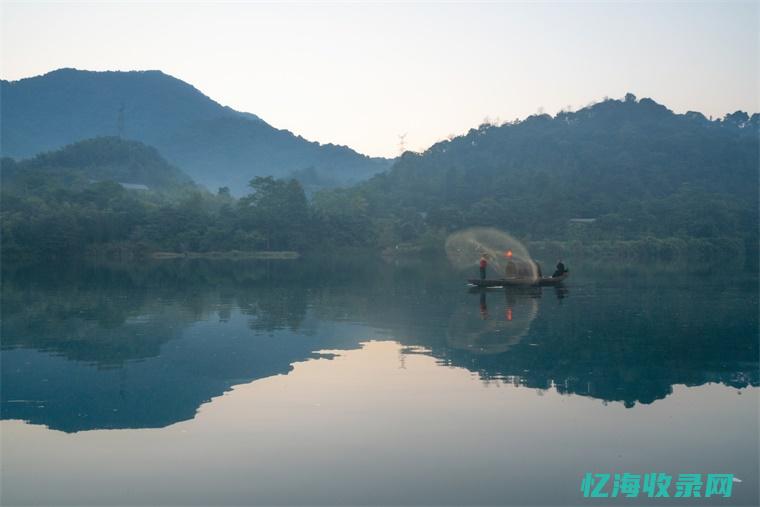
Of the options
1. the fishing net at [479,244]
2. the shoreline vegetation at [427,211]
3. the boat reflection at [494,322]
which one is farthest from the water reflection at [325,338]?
the fishing net at [479,244]

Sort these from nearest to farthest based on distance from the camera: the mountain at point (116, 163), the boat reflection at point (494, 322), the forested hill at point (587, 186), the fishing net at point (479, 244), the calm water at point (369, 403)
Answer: the calm water at point (369, 403)
the boat reflection at point (494, 322)
the fishing net at point (479, 244)
the forested hill at point (587, 186)
the mountain at point (116, 163)

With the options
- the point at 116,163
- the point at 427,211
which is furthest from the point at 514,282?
the point at 116,163

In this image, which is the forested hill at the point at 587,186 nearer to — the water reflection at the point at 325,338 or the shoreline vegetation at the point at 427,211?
the shoreline vegetation at the point at 427,211

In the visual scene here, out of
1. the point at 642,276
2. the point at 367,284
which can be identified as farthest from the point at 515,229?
the point at 367,284

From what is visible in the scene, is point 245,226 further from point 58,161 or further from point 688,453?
point 688,453

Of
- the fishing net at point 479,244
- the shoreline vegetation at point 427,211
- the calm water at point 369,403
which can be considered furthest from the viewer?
the fishing net at point 479,244

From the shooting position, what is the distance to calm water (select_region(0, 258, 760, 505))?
11.0 metres

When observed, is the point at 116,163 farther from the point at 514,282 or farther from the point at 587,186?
the point at 514,282

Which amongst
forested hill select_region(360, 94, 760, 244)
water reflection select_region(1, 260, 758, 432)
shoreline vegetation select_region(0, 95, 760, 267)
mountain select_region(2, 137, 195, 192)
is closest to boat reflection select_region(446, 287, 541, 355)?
water reflection select_region(1, 260, 758, 432)

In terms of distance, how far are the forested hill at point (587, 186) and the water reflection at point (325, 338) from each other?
69306 millimetres

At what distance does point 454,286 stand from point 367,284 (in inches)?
236

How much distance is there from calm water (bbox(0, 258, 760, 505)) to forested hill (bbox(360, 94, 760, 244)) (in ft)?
271

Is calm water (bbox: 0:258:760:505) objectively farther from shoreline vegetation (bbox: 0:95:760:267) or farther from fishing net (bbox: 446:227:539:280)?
fishing net (bbox: 446:227:539:280)

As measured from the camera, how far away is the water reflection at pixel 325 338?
16.5m
